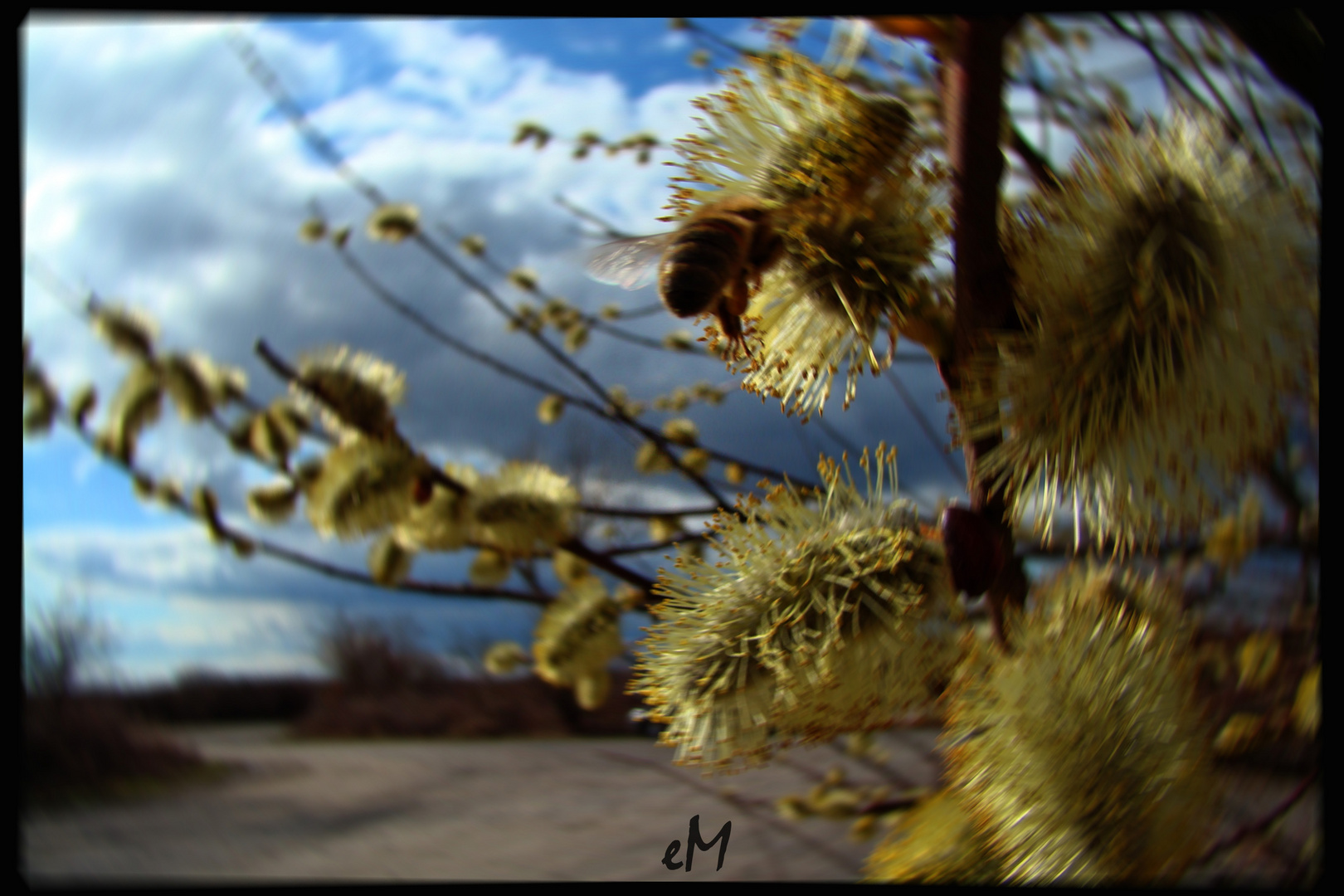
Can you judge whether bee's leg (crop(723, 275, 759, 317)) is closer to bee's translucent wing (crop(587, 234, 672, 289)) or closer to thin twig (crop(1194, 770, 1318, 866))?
bee's translucent wing (crop(587, 234, 672, 289))

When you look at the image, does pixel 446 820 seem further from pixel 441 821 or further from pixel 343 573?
pixel 343 573

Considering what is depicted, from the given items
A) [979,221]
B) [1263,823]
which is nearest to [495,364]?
[979,221]

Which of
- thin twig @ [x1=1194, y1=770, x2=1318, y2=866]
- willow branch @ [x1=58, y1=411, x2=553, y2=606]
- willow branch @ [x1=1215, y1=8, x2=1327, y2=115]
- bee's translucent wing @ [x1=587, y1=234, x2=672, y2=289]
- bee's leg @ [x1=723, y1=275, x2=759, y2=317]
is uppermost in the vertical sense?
willow branch @ [x1=1215, y1=8, x2=1327, y2=115]

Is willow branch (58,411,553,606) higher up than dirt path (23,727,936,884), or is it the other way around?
willow branch (58,411,553,606)

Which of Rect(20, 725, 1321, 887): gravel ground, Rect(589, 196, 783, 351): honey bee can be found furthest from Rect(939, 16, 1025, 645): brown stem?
Rect(20, 725, 1321, 887): gravel ground

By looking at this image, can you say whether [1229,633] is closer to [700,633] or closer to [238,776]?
[700,633]

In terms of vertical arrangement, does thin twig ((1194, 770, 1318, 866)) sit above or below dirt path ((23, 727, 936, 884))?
above

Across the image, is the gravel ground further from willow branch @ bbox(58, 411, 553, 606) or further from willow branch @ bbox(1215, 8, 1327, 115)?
willow branch @ bbox(1215, 8, 1327, 115)

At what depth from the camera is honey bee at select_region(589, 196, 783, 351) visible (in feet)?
0.68

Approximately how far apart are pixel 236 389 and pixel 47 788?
0.20 meters

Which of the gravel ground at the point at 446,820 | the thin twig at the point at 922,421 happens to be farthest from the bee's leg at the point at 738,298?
the gravel ground at the point at 446,820

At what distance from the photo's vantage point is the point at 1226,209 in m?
0.19

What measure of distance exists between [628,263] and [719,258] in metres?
0.07

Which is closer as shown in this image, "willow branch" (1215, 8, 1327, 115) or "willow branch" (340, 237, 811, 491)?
"willow branch" (1215, 8, 1327, 115)
